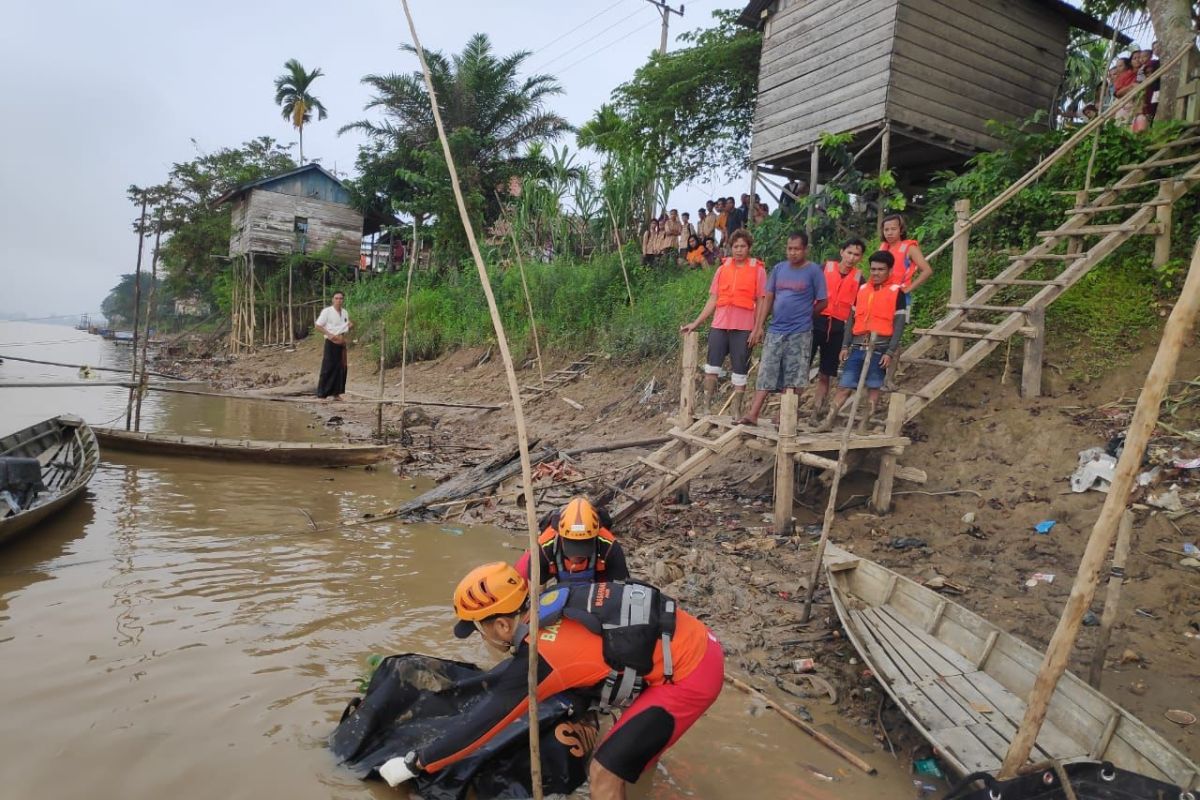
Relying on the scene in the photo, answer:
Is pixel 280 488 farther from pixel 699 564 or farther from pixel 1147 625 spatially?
pixel 1147 625

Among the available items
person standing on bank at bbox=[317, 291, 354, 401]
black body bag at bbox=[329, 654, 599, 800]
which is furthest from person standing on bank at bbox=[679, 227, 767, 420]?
person standing on bank at bbox=[317, 291, 354, 401]

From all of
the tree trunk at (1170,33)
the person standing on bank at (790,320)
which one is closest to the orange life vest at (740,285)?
the person standing on bank at (790,320)

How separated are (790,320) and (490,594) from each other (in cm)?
465

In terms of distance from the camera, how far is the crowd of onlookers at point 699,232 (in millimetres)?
13039

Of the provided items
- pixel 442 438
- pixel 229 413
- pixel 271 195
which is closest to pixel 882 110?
pixel 442 438

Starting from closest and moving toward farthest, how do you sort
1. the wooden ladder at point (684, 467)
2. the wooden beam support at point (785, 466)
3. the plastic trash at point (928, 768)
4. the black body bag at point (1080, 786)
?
the black body bag at point (1080, 786), the plastic trash at point (928, 768), the wooden beam support at point (785, 466), the wooden ladder at point (684, 467)

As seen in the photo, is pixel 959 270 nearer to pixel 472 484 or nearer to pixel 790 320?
pixel 790 320

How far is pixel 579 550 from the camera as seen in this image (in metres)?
3.63

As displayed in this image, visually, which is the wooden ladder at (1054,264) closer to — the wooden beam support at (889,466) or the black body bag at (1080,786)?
the wooden beam support at (889,466)

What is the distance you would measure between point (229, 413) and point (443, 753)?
55.2ft

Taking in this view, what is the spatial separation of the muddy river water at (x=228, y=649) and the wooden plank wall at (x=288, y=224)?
2062 centimetres

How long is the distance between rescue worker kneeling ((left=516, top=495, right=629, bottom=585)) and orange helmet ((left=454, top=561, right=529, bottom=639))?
66 centimetres

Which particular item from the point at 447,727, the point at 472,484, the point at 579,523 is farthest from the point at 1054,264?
the point at 447,727

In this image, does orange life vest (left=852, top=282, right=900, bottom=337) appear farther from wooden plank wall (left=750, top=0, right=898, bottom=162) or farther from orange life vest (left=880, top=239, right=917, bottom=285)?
wooden plank wall (left=750, top=0, right=898, bottom=162)
